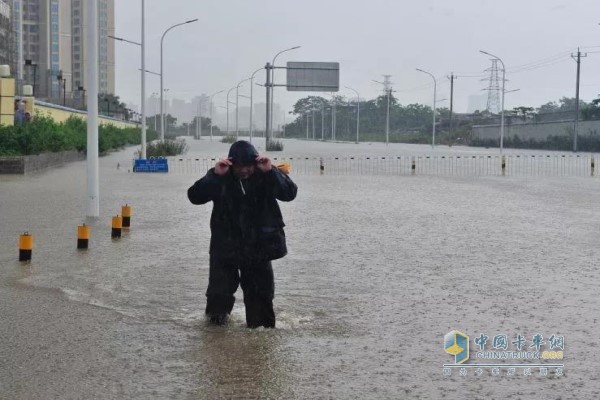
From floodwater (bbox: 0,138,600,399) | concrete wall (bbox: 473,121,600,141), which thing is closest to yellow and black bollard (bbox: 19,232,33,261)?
floodwater (bbox: 0,138,600,399)

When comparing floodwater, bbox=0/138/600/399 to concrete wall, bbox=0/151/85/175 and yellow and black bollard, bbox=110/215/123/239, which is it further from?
concrete wall, bbox=0/151/85/175

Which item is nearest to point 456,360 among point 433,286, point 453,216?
point 433,286

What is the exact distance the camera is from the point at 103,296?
8.48 meters

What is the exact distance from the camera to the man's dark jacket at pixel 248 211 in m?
7.04

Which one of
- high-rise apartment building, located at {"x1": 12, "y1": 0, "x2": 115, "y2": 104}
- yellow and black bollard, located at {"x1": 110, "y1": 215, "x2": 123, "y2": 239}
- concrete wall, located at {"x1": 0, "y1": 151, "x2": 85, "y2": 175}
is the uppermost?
high-rise apartment building, located at {"x1": 12, "y1": 0, "x2": 115, "y2": 104}

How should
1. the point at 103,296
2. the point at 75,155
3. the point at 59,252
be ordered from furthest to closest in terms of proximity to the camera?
the point at 75,155 < the point at 59,252 < the point at 103,296

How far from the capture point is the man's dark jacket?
7.04 m

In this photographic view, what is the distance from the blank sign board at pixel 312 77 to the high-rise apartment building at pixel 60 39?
181 feet

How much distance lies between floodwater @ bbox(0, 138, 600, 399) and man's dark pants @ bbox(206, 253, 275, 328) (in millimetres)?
133

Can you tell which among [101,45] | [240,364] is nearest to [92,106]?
[240,364]

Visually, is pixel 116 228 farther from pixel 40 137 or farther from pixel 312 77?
pixel 312 77

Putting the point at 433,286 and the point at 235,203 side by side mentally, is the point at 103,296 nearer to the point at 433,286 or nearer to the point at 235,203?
the point at 235,203

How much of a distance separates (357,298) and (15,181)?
57.3ft

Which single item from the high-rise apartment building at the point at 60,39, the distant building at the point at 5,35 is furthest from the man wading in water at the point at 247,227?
the high-rise apartment building at the point at 60,39
